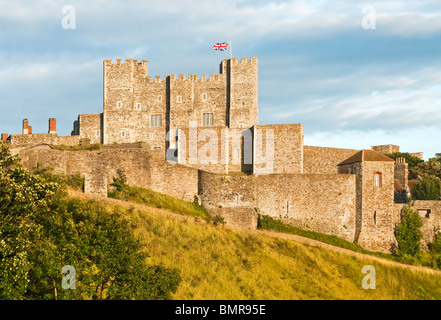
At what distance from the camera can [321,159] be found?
2291 inches

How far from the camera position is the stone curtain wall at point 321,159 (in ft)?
190

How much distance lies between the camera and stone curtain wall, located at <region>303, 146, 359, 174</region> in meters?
58.0

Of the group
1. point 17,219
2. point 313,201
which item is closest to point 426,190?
point 313,201

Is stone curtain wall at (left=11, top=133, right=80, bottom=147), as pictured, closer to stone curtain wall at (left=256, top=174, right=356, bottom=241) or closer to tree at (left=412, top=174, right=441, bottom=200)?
stone curtain wall at (left=256, top=174, right=356, bottom=241)

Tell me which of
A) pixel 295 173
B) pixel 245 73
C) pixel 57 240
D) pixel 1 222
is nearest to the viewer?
pixel 1 222

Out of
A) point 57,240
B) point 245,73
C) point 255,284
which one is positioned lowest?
point 255,284

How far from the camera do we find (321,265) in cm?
4588

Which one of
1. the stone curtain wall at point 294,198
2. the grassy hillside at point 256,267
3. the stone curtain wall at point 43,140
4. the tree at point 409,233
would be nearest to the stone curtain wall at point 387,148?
the tree at point 409,233

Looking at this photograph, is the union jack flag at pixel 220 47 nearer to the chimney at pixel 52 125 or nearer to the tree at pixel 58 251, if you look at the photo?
the chimney at pixel 52 125

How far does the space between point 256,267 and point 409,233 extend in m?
15.6

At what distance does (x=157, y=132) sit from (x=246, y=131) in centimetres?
949

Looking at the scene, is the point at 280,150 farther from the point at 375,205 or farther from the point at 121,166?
the point at 121,166
